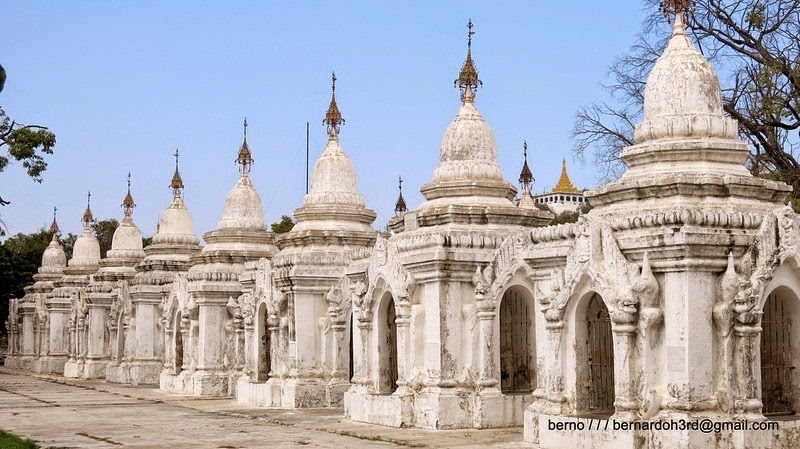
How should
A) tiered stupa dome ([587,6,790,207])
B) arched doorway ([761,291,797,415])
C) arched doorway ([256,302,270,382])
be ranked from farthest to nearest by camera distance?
1. arched doorway ([256,302,270,382])
2. arched doorway ([761,291,797,415])
3. tiered stupa dome ([587,6,790,207])

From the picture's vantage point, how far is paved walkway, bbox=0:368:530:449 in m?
17.8

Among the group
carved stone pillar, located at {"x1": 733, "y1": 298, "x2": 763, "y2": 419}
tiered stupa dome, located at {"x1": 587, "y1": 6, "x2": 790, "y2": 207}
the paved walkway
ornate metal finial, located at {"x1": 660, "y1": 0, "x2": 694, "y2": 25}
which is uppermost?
ornate metal finial, located at {"x1": 660, "y1": 0, "x2": 694, "y2": 25}

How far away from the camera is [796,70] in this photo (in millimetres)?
26391

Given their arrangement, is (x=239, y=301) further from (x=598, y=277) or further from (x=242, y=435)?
(x=598, y=277)

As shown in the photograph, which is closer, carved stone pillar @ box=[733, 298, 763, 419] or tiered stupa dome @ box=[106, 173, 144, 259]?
carved stone pillar @ box=[733, 298, 763, 419]

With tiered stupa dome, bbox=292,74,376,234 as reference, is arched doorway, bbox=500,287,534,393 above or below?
below

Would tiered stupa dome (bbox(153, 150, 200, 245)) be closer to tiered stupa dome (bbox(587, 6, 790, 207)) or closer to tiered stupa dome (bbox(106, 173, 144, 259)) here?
tiered stupa dome (bbox(106, 173, 144, 259))

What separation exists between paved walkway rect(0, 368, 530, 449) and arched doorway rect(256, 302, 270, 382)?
100 cm

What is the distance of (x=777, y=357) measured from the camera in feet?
50.8

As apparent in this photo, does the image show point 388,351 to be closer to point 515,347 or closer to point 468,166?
point 515,347

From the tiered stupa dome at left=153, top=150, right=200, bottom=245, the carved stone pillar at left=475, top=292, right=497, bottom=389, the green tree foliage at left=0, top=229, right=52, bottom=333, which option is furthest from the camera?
the green tree foliage at left=0, top=229, right=52, bottom=333

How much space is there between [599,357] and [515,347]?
3.83m

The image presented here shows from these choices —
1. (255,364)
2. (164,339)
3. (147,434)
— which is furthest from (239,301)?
(147,434)

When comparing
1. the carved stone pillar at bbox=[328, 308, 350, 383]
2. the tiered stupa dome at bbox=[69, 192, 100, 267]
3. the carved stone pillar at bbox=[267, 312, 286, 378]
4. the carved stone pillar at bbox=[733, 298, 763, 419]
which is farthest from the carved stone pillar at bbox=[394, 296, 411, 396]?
the tiered stupa dome at bbox=[69, 192, 100, 267]
